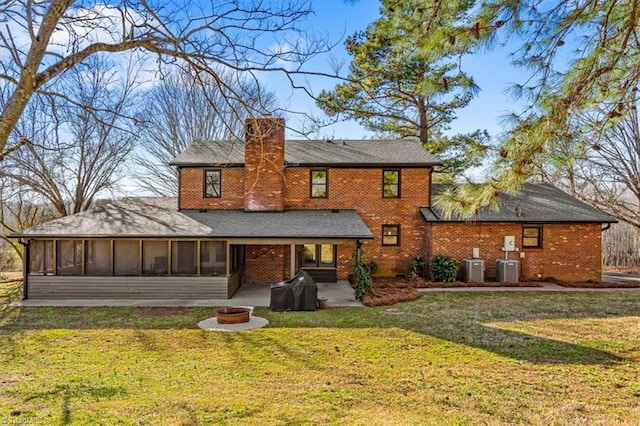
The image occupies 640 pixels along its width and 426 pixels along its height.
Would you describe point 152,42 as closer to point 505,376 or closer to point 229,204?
point 505,376

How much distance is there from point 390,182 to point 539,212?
596 cm

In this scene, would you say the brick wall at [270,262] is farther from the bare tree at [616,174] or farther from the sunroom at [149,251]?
the bare tree at [616,174]

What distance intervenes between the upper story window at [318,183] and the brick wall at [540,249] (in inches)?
181

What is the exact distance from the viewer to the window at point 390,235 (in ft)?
52.5

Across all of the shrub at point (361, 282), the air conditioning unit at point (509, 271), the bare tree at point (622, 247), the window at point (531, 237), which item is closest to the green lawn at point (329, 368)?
the shrub at point (361, 282)

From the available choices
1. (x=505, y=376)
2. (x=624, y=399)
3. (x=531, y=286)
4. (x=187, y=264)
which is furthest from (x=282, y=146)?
(x=624, y=399)

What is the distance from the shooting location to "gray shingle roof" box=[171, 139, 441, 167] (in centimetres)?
1589

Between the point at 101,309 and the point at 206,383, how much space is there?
22.2ft

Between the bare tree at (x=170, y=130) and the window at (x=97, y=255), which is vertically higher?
the bare tree at (x=170, y=130)

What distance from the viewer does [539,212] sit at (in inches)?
608

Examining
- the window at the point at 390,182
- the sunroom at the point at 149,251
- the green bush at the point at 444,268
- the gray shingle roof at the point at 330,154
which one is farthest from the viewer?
the window at the point at 390,182

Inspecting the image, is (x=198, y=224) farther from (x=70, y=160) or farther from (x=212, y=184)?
(x=70, y=160)

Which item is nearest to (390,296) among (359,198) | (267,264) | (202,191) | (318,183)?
(359,198)

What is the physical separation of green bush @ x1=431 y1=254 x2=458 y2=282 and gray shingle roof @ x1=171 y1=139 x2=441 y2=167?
3842mm
